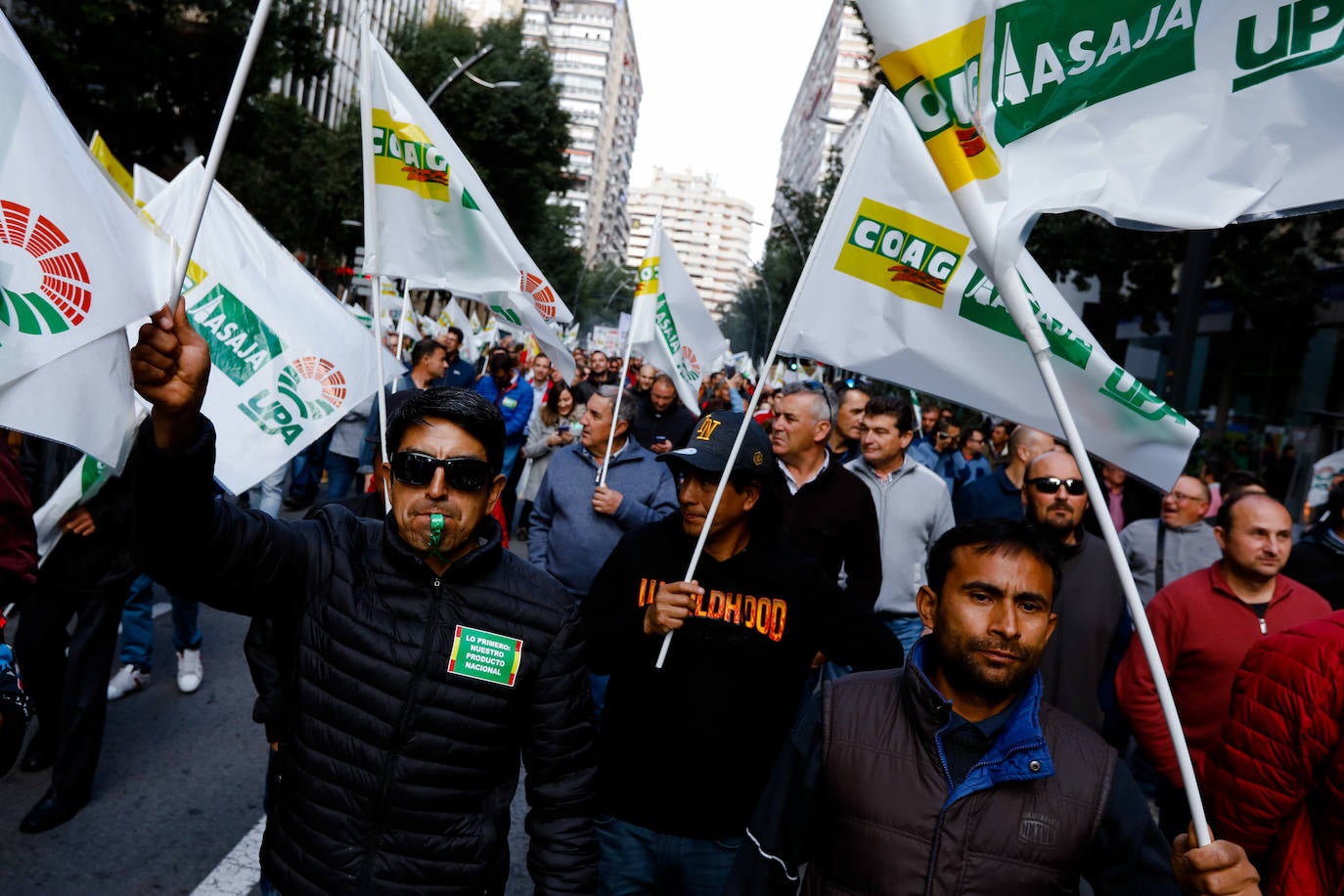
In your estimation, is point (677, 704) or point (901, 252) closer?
point (677, 704)

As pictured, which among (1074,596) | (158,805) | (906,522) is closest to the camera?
(1074,596)

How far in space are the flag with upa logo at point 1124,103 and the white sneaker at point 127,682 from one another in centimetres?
514

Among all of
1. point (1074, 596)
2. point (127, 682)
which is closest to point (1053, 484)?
point (1074, 596)

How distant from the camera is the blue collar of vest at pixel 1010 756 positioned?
1967 mm

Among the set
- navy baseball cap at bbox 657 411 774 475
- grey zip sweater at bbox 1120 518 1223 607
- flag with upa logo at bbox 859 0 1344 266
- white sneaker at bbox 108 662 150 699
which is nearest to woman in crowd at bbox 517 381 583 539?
white sneaker at bbox 108 662 150 699

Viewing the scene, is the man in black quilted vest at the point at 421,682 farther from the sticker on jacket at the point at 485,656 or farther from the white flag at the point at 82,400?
the white flag at the point at 82,400

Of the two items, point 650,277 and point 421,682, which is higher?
point 650,277

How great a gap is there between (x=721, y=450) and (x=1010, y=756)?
4.62 feet

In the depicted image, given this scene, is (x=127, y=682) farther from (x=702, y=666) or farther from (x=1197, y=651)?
(x=1197, y=651)

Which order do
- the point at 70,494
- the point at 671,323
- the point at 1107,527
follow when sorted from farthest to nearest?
the point at 671,323 < the point at 70,494 < the point at 1107,527

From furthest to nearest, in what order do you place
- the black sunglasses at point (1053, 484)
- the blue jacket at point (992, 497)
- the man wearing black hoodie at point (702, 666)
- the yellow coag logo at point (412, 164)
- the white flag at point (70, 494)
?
the blue jacket at point (992, 497) → the yellow coag logo at point (412, 164) → the white flag at point (70, 494) → the black sunglasses at point (1053, 484) → the man wearing black hoodie at point (702, 666)

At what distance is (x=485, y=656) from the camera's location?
7.58 feet

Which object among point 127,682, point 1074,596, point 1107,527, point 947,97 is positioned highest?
point 947,97

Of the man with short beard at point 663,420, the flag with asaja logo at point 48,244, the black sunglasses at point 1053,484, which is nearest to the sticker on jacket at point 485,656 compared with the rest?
the flag with asaja logo at point 48,244
